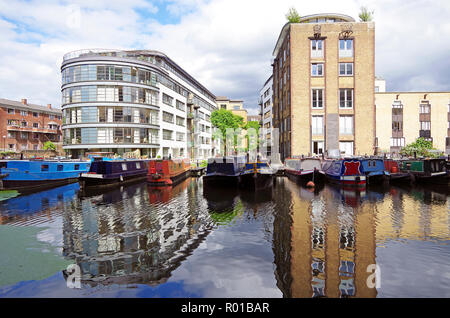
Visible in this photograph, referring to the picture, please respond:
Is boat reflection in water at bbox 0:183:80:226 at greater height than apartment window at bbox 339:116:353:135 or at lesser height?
lesser

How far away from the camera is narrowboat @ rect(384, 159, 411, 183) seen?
90.0 feet

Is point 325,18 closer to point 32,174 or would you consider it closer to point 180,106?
point 180,106

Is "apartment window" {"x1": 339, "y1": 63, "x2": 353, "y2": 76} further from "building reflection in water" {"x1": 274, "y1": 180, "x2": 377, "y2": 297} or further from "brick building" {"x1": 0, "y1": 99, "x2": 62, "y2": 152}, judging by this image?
"brick building" {"x1": 0, "y1": 99, "x2": 62, "y2": 152}

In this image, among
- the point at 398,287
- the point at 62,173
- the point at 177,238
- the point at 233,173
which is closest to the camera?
the point at 398,287

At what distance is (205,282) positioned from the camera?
6891mm

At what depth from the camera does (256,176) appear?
24.1 metres

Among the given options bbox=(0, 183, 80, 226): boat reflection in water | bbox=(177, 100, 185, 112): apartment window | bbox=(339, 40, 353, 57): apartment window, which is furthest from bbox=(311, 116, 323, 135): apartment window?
bbox=(0, 183, 80, 226): boat reflection in water

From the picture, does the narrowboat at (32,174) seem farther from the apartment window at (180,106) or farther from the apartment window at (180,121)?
the apartment window at (180,106)

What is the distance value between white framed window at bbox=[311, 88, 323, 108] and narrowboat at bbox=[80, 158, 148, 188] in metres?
27.7

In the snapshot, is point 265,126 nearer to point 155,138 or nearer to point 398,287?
point 155,138

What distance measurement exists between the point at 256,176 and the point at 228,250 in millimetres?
15320
